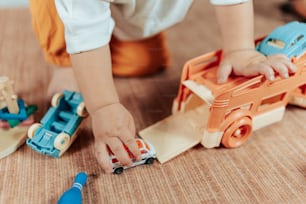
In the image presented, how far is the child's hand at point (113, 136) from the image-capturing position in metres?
0.58

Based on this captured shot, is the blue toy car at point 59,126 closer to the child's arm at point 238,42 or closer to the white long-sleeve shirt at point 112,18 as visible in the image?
the white long-sleeve shirt at point 112,18

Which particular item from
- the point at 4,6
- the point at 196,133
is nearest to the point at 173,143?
the point at 196,133

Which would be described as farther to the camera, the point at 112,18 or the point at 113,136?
the point at 112,18

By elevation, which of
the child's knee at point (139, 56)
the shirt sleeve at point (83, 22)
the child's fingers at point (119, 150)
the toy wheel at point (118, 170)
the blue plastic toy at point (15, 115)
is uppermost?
the shirt sleeve at point (83, 22)

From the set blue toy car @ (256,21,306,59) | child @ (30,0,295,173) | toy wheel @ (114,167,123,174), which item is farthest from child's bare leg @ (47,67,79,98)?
blue toy car @ (256,21,306,59)

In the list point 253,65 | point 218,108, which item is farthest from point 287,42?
point 218,108

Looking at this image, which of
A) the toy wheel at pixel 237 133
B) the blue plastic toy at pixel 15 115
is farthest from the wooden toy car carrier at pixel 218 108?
the blue plastic toy at pixel 15 115

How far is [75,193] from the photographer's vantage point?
54cm

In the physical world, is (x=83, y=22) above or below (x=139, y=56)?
above

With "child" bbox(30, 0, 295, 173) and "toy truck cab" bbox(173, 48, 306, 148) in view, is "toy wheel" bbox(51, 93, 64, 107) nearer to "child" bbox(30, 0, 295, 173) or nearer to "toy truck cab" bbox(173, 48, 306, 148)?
"child" bbox(30, 0, 295, 173)

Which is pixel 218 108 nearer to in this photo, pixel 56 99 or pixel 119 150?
pixel 119 150

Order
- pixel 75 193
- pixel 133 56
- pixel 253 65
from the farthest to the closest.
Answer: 1. pixel 133 56
2. pixel 253 65
3. pixel 75 193

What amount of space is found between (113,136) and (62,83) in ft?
0.77

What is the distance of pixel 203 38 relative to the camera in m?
1.05
